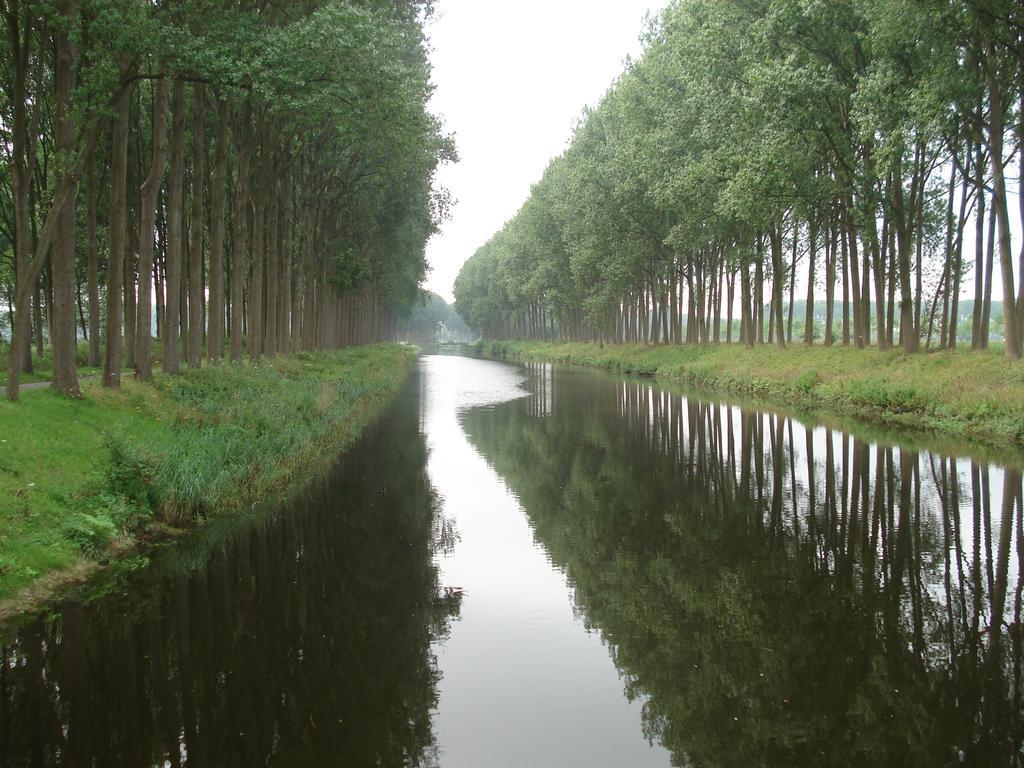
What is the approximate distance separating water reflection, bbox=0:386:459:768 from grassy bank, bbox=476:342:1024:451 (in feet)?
50.9

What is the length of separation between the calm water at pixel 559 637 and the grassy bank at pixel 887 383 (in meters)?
5.88

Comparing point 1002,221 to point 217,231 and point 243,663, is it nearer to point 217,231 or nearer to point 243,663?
point 217,231

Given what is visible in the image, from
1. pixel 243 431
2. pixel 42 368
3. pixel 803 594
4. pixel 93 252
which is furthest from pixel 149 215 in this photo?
pixel 803 594

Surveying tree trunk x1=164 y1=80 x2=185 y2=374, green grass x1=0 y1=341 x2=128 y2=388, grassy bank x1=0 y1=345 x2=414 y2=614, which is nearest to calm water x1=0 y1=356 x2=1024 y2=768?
grassy bank x1=0 y1=345 x2=414 y2=614

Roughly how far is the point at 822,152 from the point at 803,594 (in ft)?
77.2

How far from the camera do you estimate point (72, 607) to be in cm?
834

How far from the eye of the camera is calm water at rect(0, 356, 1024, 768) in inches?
228

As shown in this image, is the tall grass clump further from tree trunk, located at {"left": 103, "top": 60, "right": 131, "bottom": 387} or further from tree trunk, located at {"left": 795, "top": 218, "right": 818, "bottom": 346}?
tree trunk, located at {"left": 795, "top": 218, "right": 818, "bottom": 346}

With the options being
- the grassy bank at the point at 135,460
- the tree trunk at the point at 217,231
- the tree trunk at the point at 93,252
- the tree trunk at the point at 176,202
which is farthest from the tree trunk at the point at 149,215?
the tree trunk at the point at 93,252

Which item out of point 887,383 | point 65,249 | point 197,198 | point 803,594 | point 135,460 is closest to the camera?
point 803,594

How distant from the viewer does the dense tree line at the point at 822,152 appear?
22.0 meters

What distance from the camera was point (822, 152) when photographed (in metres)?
27.8

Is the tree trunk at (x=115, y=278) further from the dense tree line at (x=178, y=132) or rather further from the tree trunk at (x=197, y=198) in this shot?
the tree trunk at (x=197, y=198)

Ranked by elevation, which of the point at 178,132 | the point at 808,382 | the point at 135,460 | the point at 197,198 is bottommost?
the point at 135,460
